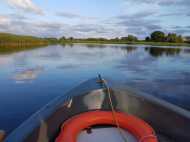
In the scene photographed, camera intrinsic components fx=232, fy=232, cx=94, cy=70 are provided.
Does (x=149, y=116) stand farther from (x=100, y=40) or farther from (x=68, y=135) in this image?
(x=100, y=40)

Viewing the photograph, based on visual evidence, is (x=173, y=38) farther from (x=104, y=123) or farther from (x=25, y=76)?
(x=104, y=123)

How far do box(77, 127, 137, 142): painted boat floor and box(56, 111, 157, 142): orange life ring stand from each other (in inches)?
5.0

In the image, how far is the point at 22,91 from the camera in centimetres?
812

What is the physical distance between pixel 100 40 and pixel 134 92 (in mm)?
112931

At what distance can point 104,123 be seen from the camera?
356cm

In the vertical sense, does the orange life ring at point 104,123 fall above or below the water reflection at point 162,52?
below

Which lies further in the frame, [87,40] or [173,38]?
[87,40]

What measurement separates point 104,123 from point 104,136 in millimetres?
206

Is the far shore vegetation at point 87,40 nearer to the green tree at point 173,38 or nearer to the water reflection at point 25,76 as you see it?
the green tree at point 173,38

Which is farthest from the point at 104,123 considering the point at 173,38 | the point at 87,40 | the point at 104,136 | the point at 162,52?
the point at 87,40

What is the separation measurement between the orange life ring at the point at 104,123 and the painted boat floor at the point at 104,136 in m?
0.13

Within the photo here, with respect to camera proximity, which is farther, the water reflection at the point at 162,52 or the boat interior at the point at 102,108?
the water reflection at the point at 162,52

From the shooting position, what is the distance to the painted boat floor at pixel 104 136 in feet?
11.3

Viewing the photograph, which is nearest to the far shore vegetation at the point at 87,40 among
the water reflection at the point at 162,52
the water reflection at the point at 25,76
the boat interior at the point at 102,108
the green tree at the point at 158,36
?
the green tree at the point at 158,36
